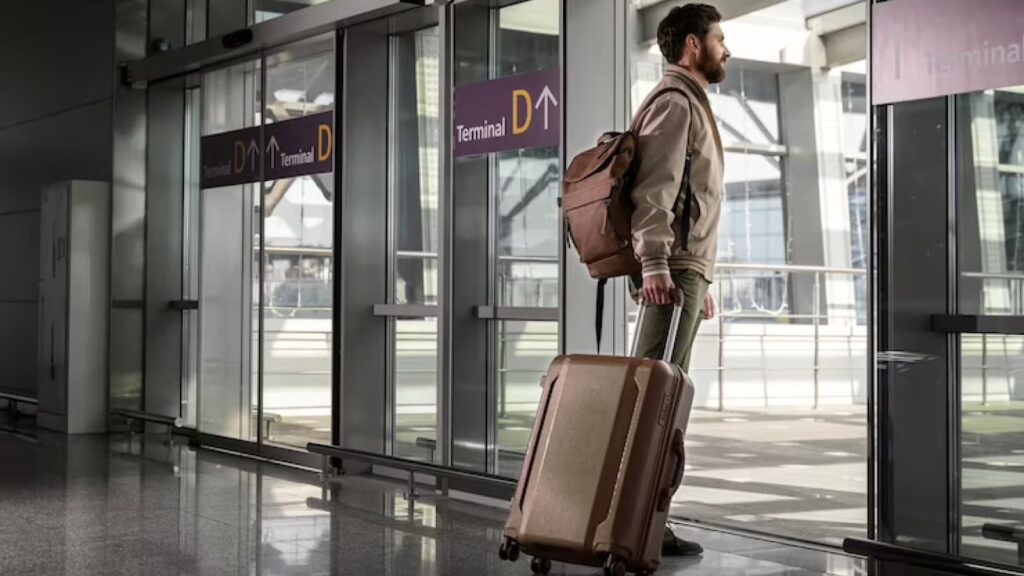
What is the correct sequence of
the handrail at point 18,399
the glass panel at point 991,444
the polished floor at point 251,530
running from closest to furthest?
the glass panel at point 991,444
the polished floor at point 251,530
the handrail at point 18,399

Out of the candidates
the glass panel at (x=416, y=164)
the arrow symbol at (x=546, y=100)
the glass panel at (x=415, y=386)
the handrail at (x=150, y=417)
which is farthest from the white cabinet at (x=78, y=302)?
the arrow symbol at (x=546, y=100)

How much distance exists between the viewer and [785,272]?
13.3 m

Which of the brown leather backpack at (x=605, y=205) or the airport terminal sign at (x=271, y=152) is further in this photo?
the airport terminal sign at (x=271, y=152)

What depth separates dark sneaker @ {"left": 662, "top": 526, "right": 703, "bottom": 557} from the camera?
482 cm

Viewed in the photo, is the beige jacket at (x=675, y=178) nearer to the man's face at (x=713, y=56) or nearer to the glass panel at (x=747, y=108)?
the man's face at (x=713, y=56)

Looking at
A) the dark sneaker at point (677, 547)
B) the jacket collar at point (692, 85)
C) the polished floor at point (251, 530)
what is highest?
the jacket collar at point (692, 85)

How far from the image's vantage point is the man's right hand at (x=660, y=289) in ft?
13.7

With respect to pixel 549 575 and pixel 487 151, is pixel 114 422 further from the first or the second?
pixel 549 575

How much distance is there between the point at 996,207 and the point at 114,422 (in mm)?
7721

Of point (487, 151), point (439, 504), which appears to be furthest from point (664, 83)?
point (439, 504)

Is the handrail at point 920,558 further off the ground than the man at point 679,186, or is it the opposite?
the man at point 679,186

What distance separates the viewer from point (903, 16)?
4.57m

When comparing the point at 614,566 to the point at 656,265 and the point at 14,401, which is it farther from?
the point at 14,401

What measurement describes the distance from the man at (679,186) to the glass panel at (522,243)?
1.92 m
